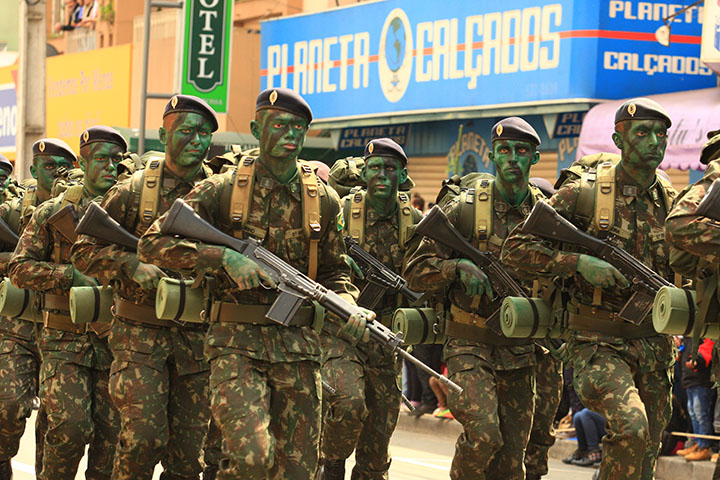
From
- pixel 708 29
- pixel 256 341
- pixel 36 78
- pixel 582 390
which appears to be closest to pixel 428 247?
pixel 582 390

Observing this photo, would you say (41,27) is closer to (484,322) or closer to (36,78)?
(36,78)

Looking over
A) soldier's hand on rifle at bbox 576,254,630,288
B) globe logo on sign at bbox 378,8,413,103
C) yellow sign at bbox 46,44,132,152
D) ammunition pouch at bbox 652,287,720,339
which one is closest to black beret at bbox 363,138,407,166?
soldier's hand on rifle at bbox 576,254,630,288

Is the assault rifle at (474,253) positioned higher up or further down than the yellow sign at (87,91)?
further down

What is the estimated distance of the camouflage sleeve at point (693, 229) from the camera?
7047 mm

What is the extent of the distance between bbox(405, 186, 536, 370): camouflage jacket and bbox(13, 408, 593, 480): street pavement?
114 inches

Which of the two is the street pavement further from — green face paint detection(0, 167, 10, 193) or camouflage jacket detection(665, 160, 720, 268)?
camouflage jacket detection(665, 160, 720, 268)

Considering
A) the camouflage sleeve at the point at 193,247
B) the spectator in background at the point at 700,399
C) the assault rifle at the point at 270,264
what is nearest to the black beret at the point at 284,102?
the camouflage sleeve at the point at 193,247

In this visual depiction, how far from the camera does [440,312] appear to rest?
9398 millimetres

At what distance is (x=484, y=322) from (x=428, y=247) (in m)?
0.59

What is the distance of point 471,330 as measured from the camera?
29.6 feet

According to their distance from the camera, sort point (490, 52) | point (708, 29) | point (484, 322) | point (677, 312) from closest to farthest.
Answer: point (677, 312)
point (484, 322)
point (708, 29)
point (490, 52)

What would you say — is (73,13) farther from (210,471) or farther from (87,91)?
(210,471)

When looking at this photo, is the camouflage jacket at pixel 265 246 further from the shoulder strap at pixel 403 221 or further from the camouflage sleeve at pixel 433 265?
the shoulder strap at pixel 403 221

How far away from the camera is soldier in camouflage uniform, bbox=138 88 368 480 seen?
7211mm
